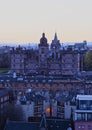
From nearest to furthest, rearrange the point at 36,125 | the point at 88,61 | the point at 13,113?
the point at 36,125 < the point at 13,113 < the point at 88,61

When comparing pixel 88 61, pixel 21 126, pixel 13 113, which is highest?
pixel 88 61

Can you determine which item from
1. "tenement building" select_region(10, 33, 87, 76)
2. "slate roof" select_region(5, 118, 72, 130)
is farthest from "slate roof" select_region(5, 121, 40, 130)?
"tenement building" select_region(10, 33, 87, 76)

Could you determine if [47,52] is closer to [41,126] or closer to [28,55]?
[28,55]

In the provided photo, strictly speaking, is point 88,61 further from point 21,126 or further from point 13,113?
point 21,126

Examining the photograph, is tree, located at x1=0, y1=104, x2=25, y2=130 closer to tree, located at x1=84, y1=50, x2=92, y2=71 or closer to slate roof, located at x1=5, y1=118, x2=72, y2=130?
slate roof, located at x1=5, y1=118, x2=72, y2=130

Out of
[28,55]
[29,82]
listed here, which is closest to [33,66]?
[28,55]

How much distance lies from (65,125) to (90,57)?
5076 centimetres

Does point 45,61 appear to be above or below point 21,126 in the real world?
above

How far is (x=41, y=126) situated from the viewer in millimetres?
25516

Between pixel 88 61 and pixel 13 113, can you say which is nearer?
pixel 13 113

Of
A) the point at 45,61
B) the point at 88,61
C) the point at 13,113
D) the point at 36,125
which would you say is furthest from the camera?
the point at 88,61

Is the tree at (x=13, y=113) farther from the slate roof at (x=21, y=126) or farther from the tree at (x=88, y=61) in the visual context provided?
the tree at (x=88, y=61)

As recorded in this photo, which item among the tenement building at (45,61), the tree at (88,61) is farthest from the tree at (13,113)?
the tree at (88,61)

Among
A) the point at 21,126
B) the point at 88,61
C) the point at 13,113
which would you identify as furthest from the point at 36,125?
the point at 88,61
